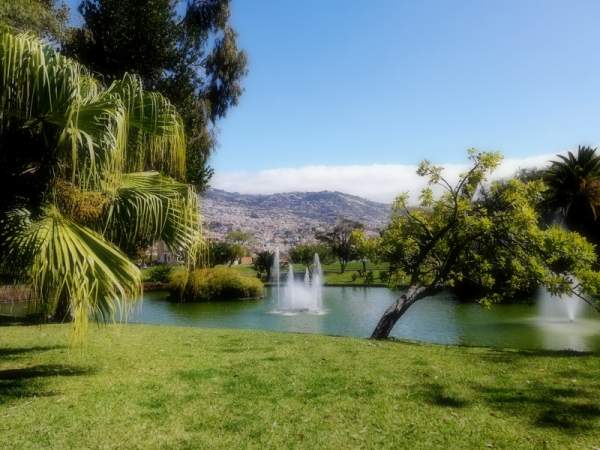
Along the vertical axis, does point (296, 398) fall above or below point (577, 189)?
below

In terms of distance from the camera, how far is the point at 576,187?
25.5 meters

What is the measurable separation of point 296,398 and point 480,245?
8.50 meters

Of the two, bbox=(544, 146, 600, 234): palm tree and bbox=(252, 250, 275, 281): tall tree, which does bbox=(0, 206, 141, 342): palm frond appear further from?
bbox=(252, 250, 275, 281): tall tree

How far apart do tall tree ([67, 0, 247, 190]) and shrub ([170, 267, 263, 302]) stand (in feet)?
48.6

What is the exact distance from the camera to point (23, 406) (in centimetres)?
526

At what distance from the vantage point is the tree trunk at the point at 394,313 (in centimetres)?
1150

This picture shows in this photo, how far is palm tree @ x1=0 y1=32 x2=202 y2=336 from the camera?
4.83 metres

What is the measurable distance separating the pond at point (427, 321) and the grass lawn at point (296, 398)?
14.7 ft

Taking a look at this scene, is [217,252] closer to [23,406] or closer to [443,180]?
[443,180]

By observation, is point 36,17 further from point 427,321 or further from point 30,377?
point 427,321

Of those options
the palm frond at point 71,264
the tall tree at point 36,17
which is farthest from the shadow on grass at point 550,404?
the tall tree at point 36,17

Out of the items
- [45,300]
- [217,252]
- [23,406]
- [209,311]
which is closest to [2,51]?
[45,300]

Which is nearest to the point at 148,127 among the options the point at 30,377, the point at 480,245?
the point at 30,377

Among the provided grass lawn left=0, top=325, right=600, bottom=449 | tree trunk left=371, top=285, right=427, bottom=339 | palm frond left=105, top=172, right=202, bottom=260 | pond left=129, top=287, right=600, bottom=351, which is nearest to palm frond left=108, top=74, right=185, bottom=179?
palm frond left=105, top=172, right=202, bottom=260
